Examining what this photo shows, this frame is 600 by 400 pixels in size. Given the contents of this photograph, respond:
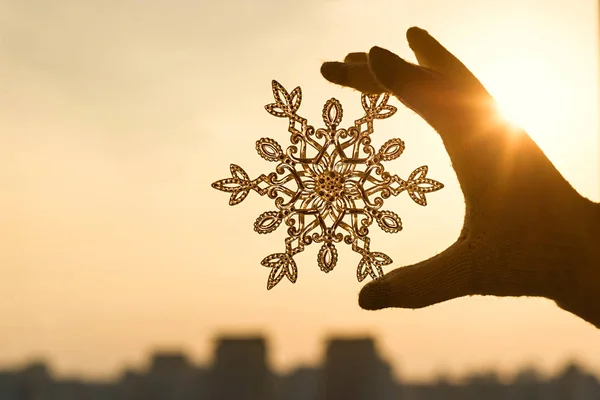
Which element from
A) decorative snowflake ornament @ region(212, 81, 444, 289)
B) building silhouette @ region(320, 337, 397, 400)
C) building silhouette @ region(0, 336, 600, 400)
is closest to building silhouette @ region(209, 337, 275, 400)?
building silhouette @ region(0, 336, 600, 400)

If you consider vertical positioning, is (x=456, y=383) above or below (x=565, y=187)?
above

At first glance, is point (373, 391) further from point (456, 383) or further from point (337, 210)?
point (337, 210)

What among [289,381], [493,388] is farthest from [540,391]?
[289,381]

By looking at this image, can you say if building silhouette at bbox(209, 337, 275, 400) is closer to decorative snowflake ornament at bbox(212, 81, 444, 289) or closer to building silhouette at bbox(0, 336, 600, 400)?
building silhouette at bbox(0, 336, 600, 400)

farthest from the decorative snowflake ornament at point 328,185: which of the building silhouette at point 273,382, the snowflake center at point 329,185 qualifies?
the building silhouette at point 273,382

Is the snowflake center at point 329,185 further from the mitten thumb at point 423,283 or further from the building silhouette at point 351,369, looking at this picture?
the building silhouette at point 351,369

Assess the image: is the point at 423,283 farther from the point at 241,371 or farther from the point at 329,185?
A: the point at 241,371
